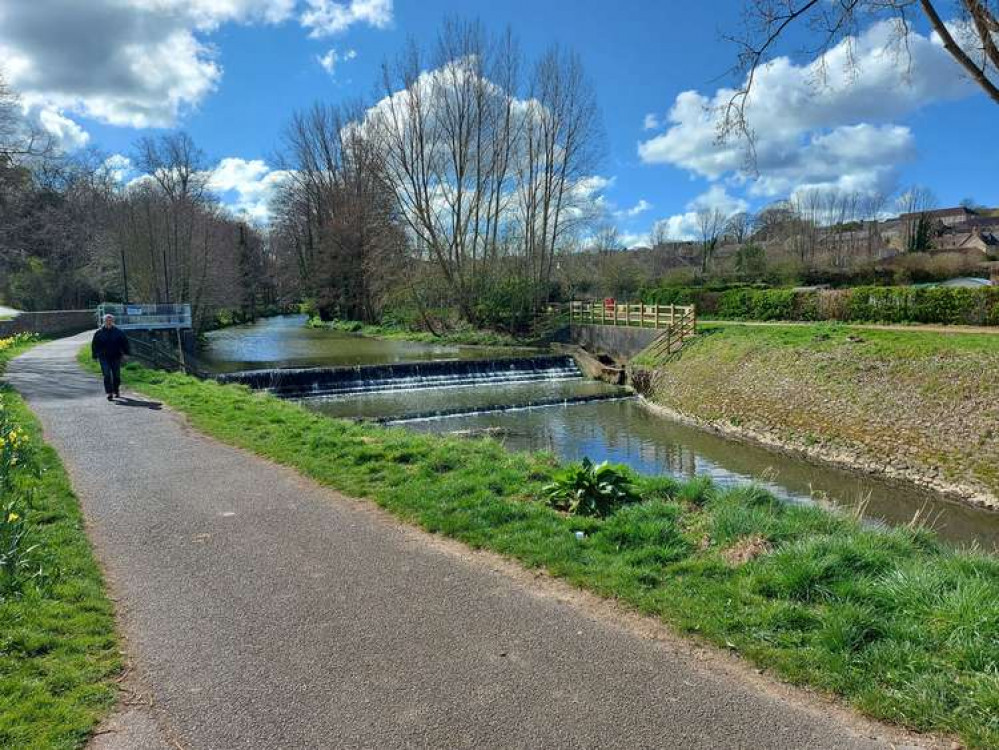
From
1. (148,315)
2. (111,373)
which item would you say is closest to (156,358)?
(148,315)

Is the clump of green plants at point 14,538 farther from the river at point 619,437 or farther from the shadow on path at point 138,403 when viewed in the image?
the river at point 619,437

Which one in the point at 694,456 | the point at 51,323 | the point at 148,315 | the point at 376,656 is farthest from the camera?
the point at 51,323

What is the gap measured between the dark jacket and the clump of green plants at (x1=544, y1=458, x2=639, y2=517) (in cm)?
957

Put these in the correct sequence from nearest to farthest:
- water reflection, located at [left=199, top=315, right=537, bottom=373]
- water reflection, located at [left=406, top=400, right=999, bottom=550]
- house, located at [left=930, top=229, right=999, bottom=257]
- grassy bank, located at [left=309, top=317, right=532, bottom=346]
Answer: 1. water reflection, located at [left=406, top=400, right=999, bottom=550]
2. water reflection, located at [left=199, top=315, right=537, bottom=373]
3. grassy bank, located at [left=309, top=317, right=532, bottom=346]
4. house, located at [left=930, top=229, right=999, bottom=257]

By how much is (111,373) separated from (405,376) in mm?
11494

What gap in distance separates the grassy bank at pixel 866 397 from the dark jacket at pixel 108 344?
14095mm

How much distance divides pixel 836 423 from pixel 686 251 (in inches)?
2903

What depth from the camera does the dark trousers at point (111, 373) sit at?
11.6 meters

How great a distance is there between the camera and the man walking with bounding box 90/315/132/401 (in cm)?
1145

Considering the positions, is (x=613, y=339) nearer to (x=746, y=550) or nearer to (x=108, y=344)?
(x=108, y=344)

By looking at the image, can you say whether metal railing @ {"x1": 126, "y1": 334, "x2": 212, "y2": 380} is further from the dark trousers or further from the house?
the house

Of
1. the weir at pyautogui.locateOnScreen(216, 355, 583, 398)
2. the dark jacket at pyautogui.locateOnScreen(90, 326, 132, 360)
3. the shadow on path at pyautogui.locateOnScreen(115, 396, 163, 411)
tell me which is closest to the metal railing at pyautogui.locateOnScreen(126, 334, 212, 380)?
the weir at pyautogui.locateOnScreen(216, 355, 583, 398)

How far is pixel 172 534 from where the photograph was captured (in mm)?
5355

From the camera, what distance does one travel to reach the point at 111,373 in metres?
11.8
